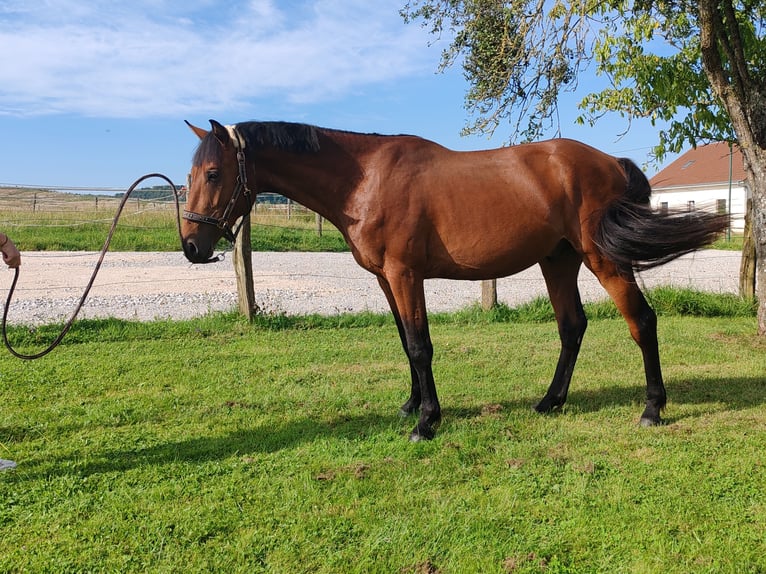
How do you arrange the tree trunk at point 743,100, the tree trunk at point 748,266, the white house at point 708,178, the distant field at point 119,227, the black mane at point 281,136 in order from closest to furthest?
the black mane at point 281,136 → the tree trunk at point 743,100 → the tree trunk at point 748,266 → the distant field at point 119,227 → the white house at point 708,178

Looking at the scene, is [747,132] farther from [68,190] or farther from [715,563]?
[68,190]

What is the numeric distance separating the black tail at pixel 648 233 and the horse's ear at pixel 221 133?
2.71 m

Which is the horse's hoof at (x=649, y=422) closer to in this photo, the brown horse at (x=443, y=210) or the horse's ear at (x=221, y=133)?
the brown horse at (x=443, y=210)

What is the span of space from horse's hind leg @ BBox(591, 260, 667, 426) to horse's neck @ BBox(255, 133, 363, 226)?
1.98m

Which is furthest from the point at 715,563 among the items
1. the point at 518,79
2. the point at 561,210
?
the point at 518,79

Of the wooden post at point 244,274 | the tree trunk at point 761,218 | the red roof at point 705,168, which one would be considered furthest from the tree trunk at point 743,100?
the red roof at point 705,168

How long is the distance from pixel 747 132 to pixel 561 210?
3.72 meters

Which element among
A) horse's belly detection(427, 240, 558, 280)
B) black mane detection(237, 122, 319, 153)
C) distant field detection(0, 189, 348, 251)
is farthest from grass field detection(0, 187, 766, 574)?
distant field detection(0, 189, 348, 251)

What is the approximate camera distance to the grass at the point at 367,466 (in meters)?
2.70

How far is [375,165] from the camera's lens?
4.13 meters

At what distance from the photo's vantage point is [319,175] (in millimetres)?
4109

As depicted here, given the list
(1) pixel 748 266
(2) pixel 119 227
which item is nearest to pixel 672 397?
(1) pixel 748 266

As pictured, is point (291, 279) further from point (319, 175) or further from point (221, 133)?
point (221, 133)

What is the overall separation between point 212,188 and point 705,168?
41.1 m
